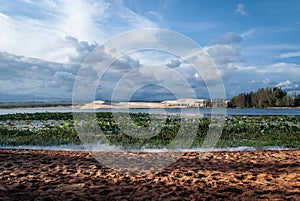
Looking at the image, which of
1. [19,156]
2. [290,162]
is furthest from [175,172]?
[19,156]

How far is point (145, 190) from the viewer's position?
4.84 metres

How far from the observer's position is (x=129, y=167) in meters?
6.62

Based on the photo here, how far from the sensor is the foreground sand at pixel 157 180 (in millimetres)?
4582

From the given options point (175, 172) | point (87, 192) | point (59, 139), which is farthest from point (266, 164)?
point (59, 139)

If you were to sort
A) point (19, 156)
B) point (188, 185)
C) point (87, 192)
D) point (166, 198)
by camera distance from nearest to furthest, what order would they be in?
point (166, 198)
point (87, 192)
point (188, 185)
point (19, 156)

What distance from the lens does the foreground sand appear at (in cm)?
458

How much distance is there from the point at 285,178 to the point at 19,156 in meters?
6.85

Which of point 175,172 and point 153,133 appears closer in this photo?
point 175,172

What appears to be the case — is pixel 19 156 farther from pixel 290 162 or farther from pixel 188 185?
pixel 290 162

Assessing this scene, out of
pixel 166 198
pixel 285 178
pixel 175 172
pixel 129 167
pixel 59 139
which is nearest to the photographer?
pixel 166 198

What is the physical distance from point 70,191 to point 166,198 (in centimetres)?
171

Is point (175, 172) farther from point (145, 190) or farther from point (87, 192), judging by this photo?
point (87, 192)

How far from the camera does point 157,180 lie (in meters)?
5.46

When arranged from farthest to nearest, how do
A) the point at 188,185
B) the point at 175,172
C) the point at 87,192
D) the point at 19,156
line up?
the point at 19,156
the point at 175,172
the point at 188,185
the point at 87,192
